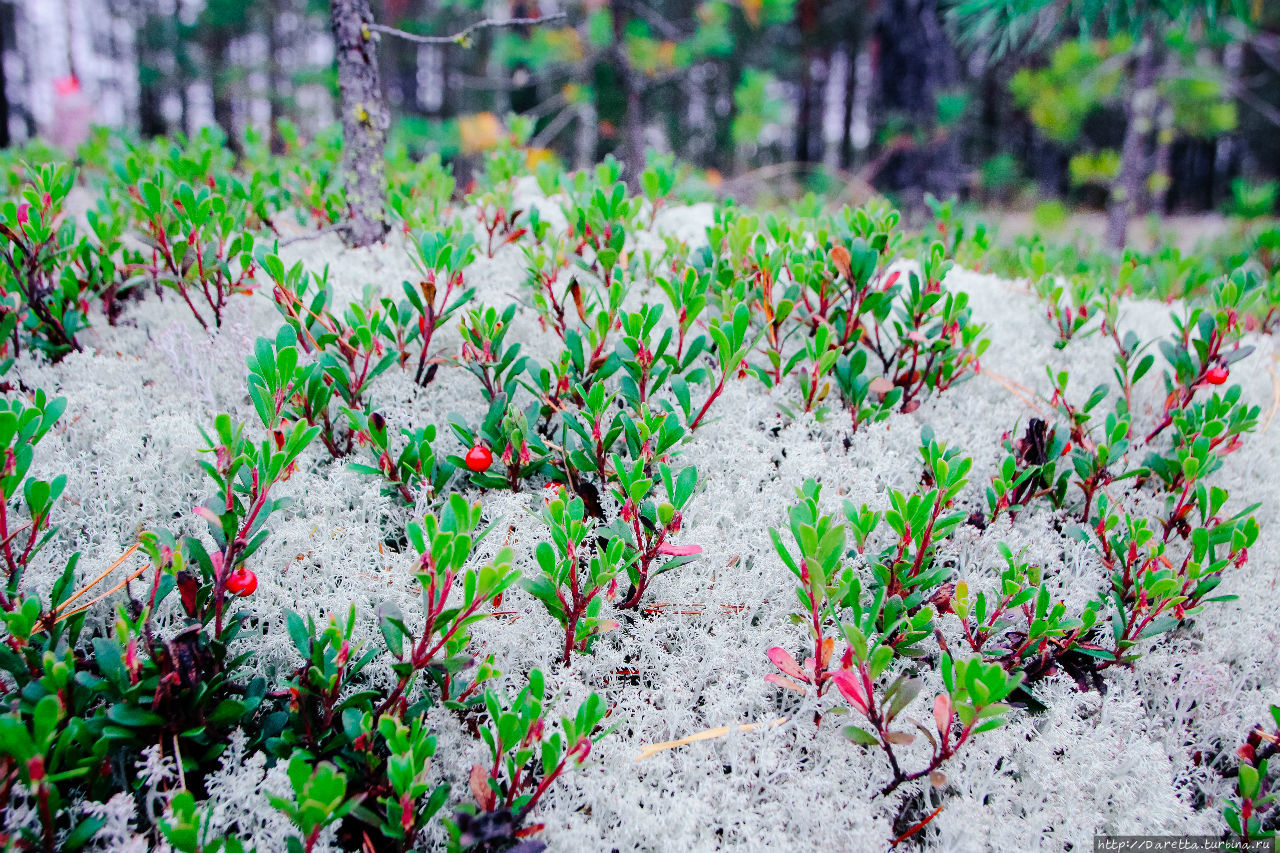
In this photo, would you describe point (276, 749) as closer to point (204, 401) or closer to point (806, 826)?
point (806, 826)

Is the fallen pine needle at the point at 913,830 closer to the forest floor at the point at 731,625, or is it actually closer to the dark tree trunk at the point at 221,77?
the forest floor at the point at 731,625

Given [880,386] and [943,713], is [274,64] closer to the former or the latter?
[880,386]

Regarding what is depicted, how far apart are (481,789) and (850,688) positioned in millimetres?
791

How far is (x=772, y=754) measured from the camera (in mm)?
1486

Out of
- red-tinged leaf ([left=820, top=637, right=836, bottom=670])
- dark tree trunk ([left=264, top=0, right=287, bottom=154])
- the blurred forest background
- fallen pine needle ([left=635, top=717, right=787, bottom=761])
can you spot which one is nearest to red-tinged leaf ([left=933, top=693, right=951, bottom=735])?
red-tinged leaf ([left=820, top=637, right=836, bottom=670])

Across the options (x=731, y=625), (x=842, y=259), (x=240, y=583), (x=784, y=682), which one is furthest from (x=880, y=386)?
(x=240, y=583)

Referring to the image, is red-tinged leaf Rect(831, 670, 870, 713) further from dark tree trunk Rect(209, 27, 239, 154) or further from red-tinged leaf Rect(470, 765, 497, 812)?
dark tree trunk Rect(209, 27, 239, 154)

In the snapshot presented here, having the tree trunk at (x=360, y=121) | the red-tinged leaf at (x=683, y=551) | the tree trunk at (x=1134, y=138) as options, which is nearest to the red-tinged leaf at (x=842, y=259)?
the red-tinged leaf at (x=683, y=551)

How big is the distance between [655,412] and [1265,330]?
3058 mm

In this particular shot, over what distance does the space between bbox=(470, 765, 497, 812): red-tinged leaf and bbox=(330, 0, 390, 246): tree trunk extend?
2591mm

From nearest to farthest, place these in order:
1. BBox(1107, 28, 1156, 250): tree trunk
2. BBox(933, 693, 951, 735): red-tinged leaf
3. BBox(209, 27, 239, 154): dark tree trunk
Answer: BBox(933, 693, 951, 735): red-tinged leaf < BBox(1107, 28, 1156, 250): tree trunk < BBox(209, 27, 239, 154): dark tree trunk

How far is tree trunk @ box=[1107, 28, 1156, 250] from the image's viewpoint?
668cm

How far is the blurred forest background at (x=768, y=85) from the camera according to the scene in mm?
6238

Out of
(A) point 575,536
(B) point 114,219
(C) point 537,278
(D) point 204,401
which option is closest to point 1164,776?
(A) point 575,536
